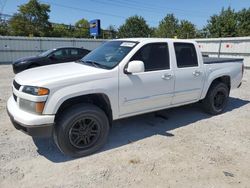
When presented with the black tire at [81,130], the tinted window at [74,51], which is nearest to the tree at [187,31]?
the tinted window at [74,51]

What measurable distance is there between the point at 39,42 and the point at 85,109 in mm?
17494

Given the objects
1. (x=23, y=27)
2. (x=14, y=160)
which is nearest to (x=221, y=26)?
(x=14, y=160)

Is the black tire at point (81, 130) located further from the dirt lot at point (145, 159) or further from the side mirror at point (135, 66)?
the side mirror at point (135, 66)

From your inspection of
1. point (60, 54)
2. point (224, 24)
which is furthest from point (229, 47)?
point (224, 24)

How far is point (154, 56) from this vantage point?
4.28 meters

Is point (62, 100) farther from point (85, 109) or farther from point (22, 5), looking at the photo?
point (22, 5)

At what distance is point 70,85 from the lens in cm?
326

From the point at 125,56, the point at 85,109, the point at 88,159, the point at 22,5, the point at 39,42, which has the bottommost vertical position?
the point at 88,159

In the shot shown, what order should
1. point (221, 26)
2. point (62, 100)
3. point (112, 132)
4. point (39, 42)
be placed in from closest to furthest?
point (62, 100)
point (112, 132)
point (39, 42)
point (221, 26)

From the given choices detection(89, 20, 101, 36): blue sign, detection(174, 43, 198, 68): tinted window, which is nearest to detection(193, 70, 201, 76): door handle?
detection(174, 43, 198, 68): tinted window

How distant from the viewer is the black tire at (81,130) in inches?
132

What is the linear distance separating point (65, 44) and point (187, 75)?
1737cm

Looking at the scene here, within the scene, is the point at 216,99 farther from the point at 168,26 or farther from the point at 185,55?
the point at 168,26

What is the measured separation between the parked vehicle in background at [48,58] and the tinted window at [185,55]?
8.16m
